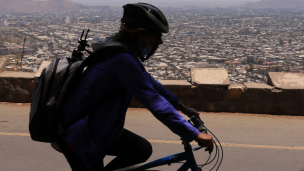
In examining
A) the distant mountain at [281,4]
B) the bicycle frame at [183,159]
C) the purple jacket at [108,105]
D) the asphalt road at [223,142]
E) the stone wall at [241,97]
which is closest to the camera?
the purple jacket at [108,105]

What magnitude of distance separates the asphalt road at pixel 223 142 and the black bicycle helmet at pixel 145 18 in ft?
5.43

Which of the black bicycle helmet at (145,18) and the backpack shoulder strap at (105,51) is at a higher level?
the black bicycle helmet at (145,18)

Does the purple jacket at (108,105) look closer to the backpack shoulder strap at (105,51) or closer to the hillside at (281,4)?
the backpack shoulder strap at (105,51)

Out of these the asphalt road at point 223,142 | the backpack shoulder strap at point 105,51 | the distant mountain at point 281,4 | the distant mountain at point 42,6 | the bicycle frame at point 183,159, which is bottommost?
the distant mountain at point 42,6

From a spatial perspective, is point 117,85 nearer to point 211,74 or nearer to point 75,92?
point 75,92

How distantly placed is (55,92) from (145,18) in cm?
67

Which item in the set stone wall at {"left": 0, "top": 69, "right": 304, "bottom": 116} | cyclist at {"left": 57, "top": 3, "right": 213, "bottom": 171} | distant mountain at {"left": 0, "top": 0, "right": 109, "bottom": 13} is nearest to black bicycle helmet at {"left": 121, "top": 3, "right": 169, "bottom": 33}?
cyclist at {"left": 57, "top": 3, "right": 213, "bottom": 171}

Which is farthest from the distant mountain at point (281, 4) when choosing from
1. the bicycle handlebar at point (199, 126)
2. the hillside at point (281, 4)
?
the bicycle handlebar at point (199, 126)

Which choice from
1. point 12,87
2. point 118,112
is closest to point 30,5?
point 12,87

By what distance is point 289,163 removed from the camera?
4.98 meters

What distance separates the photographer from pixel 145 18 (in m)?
2.40

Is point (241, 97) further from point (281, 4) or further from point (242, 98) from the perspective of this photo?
point (281, 4)

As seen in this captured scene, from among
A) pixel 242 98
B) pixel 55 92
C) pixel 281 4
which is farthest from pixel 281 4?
pixel 55 92

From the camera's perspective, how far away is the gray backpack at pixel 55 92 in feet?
7.57
